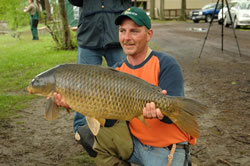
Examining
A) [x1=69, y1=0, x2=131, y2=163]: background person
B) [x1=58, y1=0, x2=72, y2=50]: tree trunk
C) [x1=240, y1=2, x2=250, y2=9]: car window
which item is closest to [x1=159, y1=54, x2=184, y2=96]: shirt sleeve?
[x1=69, y1=0, x2=131, y2=163]: background person

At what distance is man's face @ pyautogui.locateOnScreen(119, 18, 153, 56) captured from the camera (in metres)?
2.86

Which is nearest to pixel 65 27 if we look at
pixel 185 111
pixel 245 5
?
pixel 185 111

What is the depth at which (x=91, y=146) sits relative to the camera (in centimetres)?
300

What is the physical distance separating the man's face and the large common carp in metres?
0.46

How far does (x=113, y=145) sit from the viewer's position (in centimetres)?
295

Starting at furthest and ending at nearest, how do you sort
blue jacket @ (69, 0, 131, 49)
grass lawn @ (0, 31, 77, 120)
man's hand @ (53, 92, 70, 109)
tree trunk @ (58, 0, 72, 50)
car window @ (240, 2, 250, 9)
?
car window @ (240, 2, 250, 9)
tree trunk @ (58, 0, 72, 50)
grass lawn @ (0, 31, 77, 120)
blue jacket @ (69, 0, 131, 49)
man's hand @ (53, 92, 70, 109)

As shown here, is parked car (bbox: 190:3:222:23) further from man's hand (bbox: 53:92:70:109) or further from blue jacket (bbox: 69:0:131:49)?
man's hand (bbox: 53:92:70:109)

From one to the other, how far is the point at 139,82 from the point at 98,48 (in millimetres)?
1866

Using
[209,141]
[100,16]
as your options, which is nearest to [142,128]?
[209,141]

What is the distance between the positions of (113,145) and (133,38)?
967mm

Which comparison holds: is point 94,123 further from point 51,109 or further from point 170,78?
point 170,78

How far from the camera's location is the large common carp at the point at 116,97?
2.36m

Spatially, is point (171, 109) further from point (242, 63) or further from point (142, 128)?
point (242, 63)

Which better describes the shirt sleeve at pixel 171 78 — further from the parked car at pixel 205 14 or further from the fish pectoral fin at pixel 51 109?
the parked car at pixel 205 14
